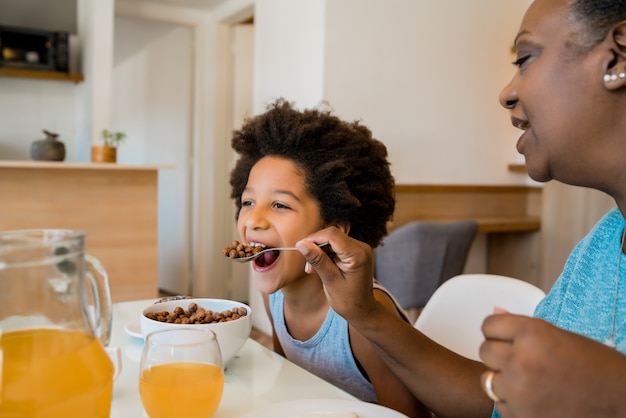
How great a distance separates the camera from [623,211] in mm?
719

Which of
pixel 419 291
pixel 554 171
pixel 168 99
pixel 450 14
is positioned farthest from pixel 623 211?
pixel 168 99

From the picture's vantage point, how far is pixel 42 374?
1.65ft

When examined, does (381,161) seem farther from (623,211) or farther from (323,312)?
(623,211)

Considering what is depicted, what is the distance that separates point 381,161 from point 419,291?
164cm

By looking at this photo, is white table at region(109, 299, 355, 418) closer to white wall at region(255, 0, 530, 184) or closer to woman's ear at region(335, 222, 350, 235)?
woman's ear at region(335, 222, 350, 235)

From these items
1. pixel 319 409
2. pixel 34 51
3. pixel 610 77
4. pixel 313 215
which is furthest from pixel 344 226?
pixel 34 51

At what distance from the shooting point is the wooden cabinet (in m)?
3.06

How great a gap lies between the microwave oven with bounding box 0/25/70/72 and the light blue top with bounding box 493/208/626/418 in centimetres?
407

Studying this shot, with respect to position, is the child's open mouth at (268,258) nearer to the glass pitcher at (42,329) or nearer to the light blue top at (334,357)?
the light blue top at (334,357)

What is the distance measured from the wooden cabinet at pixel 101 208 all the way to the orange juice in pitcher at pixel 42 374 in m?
2.70

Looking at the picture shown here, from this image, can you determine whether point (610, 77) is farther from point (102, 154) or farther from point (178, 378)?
point (102, 154)

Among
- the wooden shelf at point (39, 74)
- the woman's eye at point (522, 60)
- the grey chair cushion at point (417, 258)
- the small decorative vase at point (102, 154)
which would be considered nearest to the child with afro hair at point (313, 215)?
the woman's eye at point (522, 60)

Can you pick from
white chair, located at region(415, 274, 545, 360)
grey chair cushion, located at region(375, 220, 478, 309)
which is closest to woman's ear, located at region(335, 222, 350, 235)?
white chair, located at region(415, 274, 545, 360)

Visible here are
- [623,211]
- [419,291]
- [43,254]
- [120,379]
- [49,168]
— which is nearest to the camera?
[43,254]
